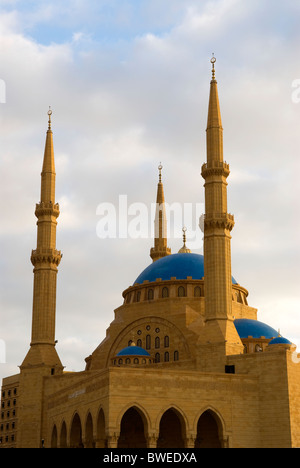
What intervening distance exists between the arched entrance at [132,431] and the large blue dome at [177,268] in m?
13.1

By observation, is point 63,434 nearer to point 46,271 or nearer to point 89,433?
point 89,433

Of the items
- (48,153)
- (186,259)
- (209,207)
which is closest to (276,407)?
(209,207)

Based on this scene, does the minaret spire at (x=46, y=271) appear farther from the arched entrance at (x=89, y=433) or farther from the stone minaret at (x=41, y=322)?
the arched entrance at (x=89, y=433)

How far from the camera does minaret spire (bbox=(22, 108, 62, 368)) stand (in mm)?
56562

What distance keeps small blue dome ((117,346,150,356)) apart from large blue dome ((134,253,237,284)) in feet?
24.1

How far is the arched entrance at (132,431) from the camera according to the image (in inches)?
1859

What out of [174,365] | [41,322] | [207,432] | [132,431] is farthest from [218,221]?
[41,322]

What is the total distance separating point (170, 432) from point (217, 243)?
12160 millimetres

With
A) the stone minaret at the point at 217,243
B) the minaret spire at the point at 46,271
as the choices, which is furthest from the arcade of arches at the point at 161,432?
the minaret spire at the point at 46,271

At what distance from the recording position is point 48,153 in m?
61.7

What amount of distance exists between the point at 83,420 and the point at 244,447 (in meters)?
9.54

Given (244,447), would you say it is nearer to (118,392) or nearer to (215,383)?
(215,383)
